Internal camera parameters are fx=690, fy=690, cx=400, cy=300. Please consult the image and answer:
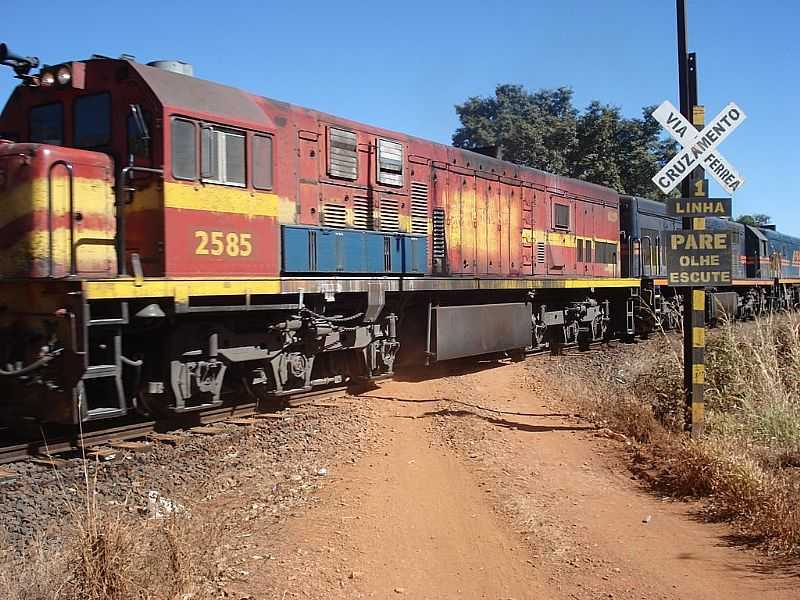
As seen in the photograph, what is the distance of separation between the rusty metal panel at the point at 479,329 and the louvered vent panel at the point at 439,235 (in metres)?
1.03

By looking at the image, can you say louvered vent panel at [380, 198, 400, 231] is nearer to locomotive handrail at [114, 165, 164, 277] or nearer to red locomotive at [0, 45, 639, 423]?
red locomotive at [0, 45, 639, 423]

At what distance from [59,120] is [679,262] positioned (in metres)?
7.38

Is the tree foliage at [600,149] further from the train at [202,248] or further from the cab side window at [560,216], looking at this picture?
the train at [202,248]

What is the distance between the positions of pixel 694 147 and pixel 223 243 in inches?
214

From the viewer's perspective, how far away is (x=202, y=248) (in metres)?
7.59

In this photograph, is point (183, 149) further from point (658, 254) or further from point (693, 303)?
point (658, 254)

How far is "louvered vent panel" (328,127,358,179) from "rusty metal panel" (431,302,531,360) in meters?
2.88

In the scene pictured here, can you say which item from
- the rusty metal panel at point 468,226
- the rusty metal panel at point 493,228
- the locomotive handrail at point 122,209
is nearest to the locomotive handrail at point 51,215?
the locomotive handrail at point 122,209

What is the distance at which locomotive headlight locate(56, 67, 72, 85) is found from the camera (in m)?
7.80

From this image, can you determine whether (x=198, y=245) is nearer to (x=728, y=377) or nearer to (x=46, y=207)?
(x=46, y=207)

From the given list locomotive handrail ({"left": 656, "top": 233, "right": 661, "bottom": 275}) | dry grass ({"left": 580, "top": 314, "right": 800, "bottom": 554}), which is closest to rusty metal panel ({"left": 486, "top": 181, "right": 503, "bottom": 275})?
dry grass ({"left": 580, "top": 314, "right": 800, "bottom": 554})

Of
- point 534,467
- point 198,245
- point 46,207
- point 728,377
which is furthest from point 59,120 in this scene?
point 728,377

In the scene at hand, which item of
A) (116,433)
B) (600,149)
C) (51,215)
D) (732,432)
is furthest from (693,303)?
(600,149)

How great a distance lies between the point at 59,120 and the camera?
8055 mm
